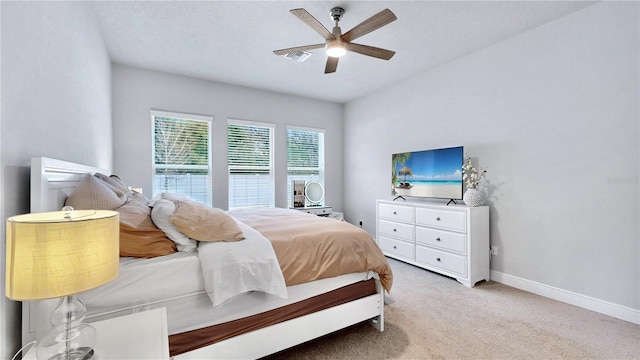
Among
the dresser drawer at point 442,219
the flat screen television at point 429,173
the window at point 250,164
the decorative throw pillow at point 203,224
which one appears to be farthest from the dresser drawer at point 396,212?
the decorative throw pillow at point 203,224

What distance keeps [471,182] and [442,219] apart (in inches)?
22.0

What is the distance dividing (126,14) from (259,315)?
113 inches

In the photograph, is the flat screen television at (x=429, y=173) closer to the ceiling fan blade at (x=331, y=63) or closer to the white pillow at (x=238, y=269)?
the ceiling fan blade at (x=331, y=63)

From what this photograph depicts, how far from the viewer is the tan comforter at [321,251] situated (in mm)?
1792

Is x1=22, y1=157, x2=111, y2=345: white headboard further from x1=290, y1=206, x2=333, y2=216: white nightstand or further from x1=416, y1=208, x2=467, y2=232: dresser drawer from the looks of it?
x1=290, y1=206, x2=333, y2=216: white nightstand

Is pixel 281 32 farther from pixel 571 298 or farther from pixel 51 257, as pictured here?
pixel 571 298

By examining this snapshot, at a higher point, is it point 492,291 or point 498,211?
point 498,211

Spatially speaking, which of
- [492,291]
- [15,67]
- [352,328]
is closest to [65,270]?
[15,67]

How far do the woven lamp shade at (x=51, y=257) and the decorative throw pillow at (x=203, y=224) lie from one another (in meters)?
0.78

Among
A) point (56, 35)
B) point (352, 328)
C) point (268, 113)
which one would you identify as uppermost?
point (268, 113)

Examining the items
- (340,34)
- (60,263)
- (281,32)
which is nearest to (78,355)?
(60,263)

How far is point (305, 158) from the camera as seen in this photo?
5133mm

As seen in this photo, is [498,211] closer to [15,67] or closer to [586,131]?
[586,131]

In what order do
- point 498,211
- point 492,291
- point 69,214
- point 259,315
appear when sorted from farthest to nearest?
point 498,211 < point 492,291 < point 259,315 < point 69,214
